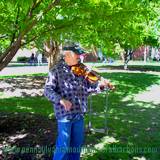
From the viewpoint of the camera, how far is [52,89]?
557cm

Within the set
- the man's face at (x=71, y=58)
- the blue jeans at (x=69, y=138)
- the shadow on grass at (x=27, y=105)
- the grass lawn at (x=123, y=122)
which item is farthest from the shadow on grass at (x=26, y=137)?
the man's face at (x=71, y=58)

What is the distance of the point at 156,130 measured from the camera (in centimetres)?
950

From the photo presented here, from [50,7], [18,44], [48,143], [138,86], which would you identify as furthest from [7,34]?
[138,86]

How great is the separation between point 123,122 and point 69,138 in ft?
16.1

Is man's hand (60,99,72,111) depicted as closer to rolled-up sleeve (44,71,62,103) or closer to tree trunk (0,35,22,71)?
rolled-up sleeve (44,71,62,103)

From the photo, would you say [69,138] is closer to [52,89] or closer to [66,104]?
[66,104]

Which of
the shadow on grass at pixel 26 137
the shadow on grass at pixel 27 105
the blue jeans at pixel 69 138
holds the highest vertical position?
the blue jeans at pixel 69 138

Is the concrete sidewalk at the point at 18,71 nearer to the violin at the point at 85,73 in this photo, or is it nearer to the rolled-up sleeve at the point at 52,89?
the violin at the point at 85,73

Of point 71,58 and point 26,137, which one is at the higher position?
point 71,58

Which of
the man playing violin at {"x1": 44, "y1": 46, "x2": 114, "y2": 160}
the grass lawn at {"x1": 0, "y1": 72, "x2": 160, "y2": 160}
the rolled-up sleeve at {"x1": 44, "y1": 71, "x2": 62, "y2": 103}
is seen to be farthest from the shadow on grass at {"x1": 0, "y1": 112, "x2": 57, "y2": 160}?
the rolled-up sleeve at {"x1": 44, "y1": 71, "x2": 62, "y2": 103}

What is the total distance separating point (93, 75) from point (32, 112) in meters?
5.85

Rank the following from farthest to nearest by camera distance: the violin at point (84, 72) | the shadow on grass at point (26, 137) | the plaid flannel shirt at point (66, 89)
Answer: the shadow on grass at point (26, 137) < the violin at point (84, 72) < the plaid flannel shirt at point (66, 89)

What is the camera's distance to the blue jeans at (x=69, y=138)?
5.61 m

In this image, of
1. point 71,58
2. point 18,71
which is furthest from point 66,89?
point 18,71
